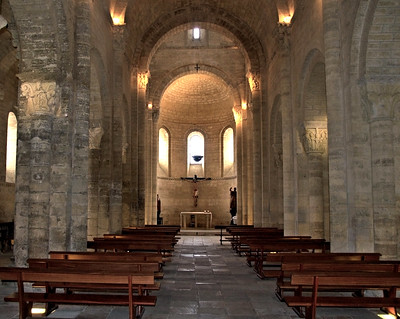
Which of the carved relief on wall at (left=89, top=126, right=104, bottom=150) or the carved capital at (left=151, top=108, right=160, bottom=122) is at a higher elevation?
the carved capital at (left=151, top=108, right=160, bottom=122)

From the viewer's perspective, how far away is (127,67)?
2214 cm

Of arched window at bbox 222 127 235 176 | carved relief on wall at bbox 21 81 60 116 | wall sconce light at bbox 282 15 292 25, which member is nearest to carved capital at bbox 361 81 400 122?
carved relief on wall at bbox 21 81 60 116

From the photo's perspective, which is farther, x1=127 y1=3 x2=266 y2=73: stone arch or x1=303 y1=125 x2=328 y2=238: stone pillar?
x1=127 y1=3 x2=266 y2=73: stone arch

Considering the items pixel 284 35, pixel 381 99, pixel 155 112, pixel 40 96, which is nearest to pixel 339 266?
pixel 381 99

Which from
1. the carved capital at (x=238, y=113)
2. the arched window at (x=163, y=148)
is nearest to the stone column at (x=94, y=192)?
the carved capital at (x=238, y=113)

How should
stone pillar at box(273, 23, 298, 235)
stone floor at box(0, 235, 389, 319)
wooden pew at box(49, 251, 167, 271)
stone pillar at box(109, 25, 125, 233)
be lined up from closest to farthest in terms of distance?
1. stone floor at box(0, 235, 389, 319)
2. wooden pew at box(49, 251, 167, 271)
3. stone pillar at box(109, 25, 125, 233)
4. stone pillar at box(273, 23, 298, 235)

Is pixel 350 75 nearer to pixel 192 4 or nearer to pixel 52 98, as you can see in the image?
pixel 52 98

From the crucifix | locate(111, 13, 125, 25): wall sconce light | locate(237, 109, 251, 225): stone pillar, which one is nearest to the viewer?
locate(111, 13, 125, 25): wall sconce light

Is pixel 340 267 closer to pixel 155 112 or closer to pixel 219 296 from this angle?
pixel 219 296

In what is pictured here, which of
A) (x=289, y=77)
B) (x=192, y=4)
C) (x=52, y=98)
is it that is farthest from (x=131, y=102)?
(x=52, y=98)

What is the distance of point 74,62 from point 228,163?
92.1ft

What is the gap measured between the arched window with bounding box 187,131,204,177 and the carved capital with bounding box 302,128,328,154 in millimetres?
23408

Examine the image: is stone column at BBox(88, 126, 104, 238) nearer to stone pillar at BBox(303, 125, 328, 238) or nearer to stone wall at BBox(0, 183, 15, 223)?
stone wall at BBox(0, 183, 15, 223)

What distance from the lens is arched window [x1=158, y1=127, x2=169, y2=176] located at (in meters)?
39.1
